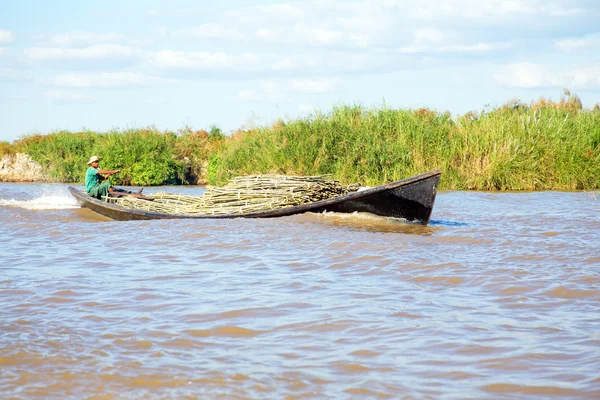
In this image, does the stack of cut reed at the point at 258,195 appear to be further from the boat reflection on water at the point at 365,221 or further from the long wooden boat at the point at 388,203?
the boat reflection on water at the point at 365,221

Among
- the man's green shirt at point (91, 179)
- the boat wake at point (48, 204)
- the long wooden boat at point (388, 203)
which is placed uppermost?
the man's green shirt at point (91, 179)

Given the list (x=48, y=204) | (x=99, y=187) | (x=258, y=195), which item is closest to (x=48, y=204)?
(x=48, y=204)

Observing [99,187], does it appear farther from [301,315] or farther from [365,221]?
[301,315]

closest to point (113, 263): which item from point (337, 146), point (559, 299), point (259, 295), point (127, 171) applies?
point (259, 295)

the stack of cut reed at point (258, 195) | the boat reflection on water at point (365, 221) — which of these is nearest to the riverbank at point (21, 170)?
the stack of cut reed at point (258, 195)

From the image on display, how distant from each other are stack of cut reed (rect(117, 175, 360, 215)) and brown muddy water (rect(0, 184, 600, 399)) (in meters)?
1.29

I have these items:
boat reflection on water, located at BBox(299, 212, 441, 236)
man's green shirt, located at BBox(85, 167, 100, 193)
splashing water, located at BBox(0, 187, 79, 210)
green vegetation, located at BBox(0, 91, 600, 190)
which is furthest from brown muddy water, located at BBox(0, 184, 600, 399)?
green vegetation, located at BBox(0, 91, 600, 190)

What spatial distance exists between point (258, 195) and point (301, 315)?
6.28 meters

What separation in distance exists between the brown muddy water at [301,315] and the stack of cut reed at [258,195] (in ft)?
4.22

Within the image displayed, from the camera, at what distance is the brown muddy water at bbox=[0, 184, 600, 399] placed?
3771 millimetres

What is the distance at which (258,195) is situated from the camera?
1127 centimetres

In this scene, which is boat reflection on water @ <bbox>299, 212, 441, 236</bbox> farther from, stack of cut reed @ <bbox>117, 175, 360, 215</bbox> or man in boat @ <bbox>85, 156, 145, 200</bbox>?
man in boat @ <bbox>85, 156, 145, 200</bbox>

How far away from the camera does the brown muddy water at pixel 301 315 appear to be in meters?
3.77

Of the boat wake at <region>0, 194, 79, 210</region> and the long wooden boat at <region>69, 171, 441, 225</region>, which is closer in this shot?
the long wooden boat at <region>69, 171, 441, 225</region>
